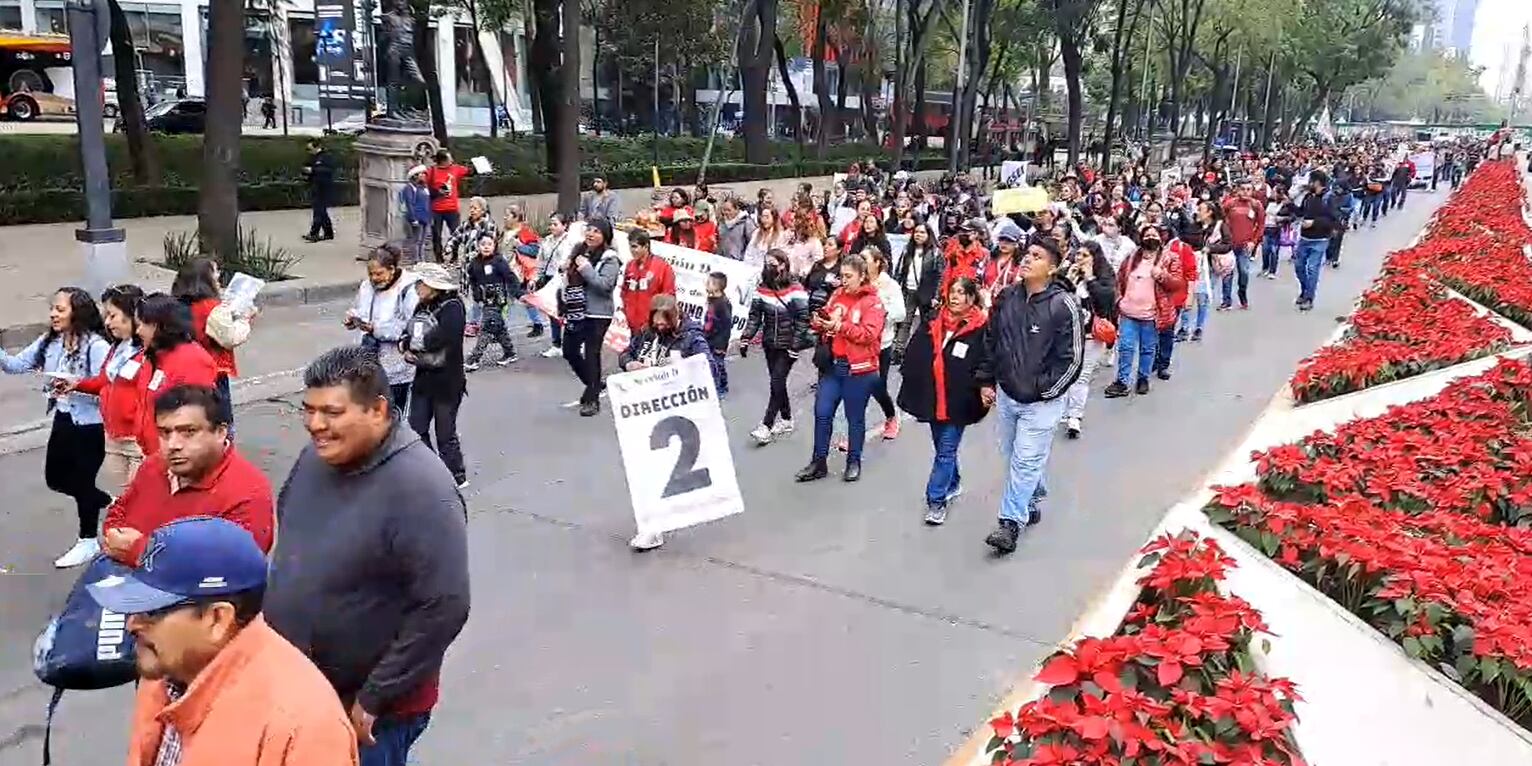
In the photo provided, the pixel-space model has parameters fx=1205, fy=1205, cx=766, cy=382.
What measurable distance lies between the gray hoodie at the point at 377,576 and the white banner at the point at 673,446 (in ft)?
11.5

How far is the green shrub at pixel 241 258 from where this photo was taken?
14.5 metres

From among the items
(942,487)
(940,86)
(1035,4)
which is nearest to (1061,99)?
(940,86)

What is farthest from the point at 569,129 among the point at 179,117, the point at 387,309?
the point at 179,117

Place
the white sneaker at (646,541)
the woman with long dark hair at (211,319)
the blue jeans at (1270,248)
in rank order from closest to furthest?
the woman with long dark hair at (211,319) < the white sneaker at (646,541) < the blue jeans at (1270,248)

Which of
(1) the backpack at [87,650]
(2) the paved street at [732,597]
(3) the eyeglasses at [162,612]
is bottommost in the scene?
(2) the paved street at [732,597]

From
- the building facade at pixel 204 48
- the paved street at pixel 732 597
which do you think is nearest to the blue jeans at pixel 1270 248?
the paved street at pixel 732 597

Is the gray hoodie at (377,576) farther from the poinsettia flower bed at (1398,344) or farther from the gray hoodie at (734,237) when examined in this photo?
Result: the gray hoodie at (734,237)

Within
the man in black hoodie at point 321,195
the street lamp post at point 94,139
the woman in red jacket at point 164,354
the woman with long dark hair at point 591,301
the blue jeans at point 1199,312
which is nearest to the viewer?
the woman in red jacket at point 164,354

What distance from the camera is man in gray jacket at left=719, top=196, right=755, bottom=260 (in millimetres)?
13516

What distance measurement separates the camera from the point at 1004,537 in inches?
262

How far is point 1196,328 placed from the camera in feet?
45.4

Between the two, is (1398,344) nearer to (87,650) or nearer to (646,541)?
(646,541)

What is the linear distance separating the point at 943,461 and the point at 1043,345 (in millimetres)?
1142

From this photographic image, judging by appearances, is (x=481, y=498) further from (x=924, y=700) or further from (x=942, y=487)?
(x=924, y=700)
